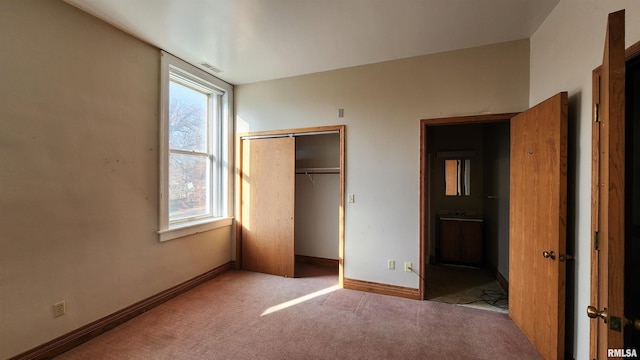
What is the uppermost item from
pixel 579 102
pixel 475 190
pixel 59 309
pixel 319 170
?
pixel 579 102

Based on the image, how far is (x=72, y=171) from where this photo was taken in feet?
6.98

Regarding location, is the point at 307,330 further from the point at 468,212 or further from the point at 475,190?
the point at 475,190

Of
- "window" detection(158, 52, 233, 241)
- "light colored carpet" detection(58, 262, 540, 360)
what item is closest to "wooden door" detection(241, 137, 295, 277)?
"window" detection(158, 52, 233, 241)

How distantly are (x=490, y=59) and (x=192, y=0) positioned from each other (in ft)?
9.43

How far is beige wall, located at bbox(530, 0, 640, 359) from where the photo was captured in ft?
5.42

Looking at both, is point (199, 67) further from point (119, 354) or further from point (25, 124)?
point (119, 354)

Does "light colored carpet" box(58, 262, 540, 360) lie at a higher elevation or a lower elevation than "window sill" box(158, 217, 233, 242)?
lower

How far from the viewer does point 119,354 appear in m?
2.03

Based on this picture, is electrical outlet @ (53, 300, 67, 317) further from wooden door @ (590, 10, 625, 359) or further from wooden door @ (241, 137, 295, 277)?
wooden door @ (590, 10, 625, 359)

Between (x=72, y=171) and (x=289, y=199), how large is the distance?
7.34 feet

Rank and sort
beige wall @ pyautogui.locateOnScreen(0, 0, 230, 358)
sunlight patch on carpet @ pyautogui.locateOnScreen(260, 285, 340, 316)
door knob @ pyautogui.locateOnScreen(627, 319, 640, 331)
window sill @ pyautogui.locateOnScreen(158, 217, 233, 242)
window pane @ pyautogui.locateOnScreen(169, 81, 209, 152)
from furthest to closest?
window pane @ pyautogui.locateOnScreen(169, 81, 209, 152)
window sill @ pyautogui.locateOnScreen(158, 217, 233, 242)
sunlight patch on carpet @ pyautogui.locateOnScreen(260, 285, 340, 316)
beige wall @ pyautogui.locateOnScreen(0, 0, 230, 358)
door knob @ pyautogui.locateOnScreen(627, 319, 640, 331)

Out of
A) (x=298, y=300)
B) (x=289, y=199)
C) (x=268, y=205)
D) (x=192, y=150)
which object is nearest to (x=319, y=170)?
(x=289, y=199)

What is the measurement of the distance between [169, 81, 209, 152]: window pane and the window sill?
963mm

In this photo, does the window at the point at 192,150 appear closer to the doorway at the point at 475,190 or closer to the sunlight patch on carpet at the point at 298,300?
the sunlight patch on carpet at the point at 298,300
